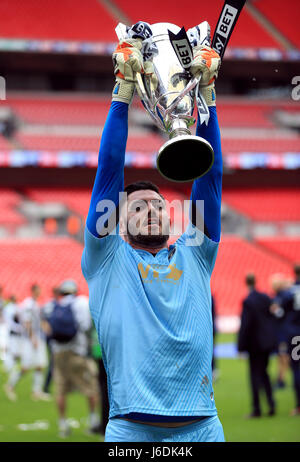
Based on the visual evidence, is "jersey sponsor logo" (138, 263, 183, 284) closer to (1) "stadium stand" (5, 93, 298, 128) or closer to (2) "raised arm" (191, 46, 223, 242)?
(2) "raised arm" (191, 46, 223, 242)

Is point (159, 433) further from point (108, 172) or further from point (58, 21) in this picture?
point (58, 21)

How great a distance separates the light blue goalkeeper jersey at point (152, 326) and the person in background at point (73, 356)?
461cm

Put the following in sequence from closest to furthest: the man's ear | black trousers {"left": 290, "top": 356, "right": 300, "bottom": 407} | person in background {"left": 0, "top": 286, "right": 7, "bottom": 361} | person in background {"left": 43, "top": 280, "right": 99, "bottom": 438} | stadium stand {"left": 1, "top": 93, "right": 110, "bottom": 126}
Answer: the man's ear → person in background {"left": 43, "top": 280, "right": 99, "bottom": 438} → black trousers {"left": 290, "top": 356, "right": 300, "bottom": 407} → person in background {"left": 0, "top": 286, "right": 7, "bottom": 361} → stadium stand {"left": 1, "top": 93, "right": 110, "bottom": 126}

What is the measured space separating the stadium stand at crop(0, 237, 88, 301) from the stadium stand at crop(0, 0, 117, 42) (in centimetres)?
850

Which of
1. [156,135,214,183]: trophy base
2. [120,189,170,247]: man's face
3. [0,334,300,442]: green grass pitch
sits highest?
[156,135,214,183]: trophy base

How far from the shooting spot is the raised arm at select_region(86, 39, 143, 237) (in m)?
2.02

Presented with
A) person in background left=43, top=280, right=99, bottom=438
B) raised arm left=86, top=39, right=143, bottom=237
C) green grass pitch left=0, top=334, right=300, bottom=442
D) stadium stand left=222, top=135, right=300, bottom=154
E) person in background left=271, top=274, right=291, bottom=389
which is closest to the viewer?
raised arm left=86, top=39, right=143, bottom=237

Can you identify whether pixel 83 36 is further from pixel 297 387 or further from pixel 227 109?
pixel 297 387

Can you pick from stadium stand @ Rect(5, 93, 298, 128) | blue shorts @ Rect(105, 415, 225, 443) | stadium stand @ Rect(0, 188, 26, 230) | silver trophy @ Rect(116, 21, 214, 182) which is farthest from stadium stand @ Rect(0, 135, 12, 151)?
blue shorts @ Rect(105, 415, 225, 443)

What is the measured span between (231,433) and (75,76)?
23.9m

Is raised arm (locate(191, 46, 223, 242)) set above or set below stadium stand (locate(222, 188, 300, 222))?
below

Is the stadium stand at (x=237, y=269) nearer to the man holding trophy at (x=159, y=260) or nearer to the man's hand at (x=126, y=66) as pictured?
the man holding trophy at (x=159, y=260)

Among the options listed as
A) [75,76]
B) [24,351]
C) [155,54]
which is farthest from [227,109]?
[155,54]

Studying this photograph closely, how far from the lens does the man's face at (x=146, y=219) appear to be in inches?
85.8
